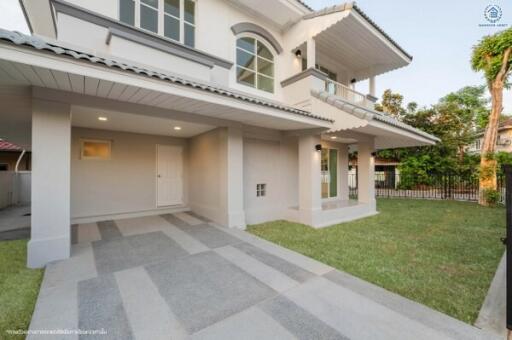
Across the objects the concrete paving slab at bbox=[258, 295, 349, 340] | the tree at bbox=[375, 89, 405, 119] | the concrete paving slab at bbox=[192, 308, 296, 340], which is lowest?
the concrete paving slab at bbox=[258, 295, 349, 340]

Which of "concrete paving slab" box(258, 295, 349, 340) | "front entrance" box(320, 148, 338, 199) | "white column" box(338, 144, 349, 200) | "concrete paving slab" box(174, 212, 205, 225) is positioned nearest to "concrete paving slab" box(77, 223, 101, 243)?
"concrete paving slab" box(174, 212, 205, 225)

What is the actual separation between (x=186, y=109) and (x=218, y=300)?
3.87m

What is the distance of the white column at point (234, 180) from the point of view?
227 inches

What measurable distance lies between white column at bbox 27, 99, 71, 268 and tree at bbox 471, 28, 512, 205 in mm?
15477

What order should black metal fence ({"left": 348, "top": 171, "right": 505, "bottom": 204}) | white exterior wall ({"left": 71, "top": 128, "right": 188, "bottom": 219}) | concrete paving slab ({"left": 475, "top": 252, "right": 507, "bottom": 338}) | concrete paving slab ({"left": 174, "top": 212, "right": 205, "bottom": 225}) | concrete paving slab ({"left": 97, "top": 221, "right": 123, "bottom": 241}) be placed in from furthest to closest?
black metal fence ({"left": 348, "top": 171, "right": 505, "bottom": 204}), concrete paving slab ({"left": 174, "top": 212, "right": 205, "bottom": 225}), white exterior wall ({"left": 71, "top": 128, "right": 188, "bottom": 219}), concrete paving slab ({"left": 97, "top": 221, "right": 123, "bottom": 241}), concrete paving slab ({"left": 475, "top": 252, "right": 507, "bottom": 338})

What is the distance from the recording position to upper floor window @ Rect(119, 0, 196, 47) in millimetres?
5244

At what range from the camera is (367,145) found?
28.1 feet

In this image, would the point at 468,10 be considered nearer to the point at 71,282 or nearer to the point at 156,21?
the point at 156,21

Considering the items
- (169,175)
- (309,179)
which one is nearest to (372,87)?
Result: (309,179)

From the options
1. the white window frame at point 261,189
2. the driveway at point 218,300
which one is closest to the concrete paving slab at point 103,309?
the driveway at point 218,300

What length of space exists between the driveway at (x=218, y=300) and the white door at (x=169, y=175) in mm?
3236

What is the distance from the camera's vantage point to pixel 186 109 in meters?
4.72

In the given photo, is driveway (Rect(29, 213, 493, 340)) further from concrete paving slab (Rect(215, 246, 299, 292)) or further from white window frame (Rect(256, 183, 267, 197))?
white window frame (Rect(256, 183, 267, 197))

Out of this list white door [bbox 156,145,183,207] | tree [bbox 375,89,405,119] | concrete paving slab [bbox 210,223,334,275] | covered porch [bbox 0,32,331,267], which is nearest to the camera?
covered porch [bbox 0,32,331,267]
